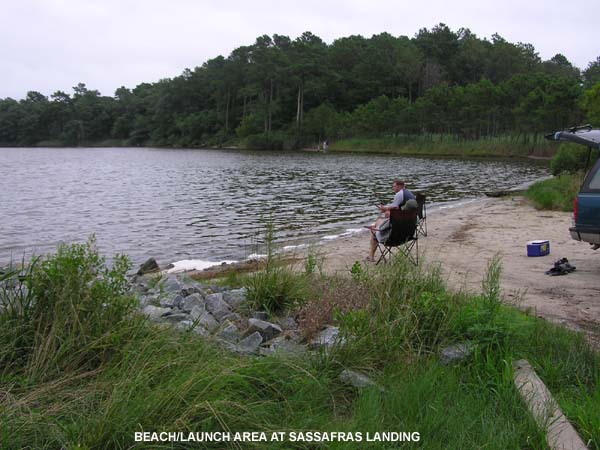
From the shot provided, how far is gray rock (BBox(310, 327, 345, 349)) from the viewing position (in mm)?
4179

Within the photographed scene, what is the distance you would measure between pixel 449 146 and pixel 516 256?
6329cm

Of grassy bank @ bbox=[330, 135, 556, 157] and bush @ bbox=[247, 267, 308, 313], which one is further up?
grassy bank @ bbox=[330, 135, 556, 157]

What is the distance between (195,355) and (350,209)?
16.2 m

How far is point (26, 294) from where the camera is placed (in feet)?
13.7

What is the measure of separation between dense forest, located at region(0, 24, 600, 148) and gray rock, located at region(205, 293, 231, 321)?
61.7 m

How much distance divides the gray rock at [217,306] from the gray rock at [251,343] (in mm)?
755

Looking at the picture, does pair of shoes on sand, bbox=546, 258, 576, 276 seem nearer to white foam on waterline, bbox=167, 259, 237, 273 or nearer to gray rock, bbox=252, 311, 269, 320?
gray rock, bbox=252, 311, 269, 320

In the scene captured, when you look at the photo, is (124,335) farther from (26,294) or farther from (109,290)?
(26,294)

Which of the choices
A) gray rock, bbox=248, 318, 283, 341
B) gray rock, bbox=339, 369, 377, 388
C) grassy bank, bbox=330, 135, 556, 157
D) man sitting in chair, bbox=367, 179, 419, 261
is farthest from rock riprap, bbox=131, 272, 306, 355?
grassy bank, bbox=330, 135, 556, 157

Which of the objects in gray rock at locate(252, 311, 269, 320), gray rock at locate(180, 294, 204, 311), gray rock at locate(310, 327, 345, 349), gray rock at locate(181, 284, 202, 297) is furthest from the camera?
gray rock at locate(181, 284, 202, 297)

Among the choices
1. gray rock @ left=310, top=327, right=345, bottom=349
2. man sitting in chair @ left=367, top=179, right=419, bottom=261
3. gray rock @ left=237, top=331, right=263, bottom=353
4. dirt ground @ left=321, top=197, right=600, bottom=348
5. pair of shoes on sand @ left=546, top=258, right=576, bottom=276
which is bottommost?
dirt ground @ left=321, top=197, right=600, bottom=348

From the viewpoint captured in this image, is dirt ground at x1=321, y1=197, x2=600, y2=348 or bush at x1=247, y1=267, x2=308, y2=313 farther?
dirt ground at x1=321, y1=197, x2=600, y2=348

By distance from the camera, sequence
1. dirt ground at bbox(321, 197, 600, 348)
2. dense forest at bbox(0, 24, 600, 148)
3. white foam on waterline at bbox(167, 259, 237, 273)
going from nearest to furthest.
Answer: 1. dirt ground at bbox(321, 197, 600, 348)
2. white foam on waterline at bbox(167, 259, 237, 273)
3. dense forest at bbox(0, 24, 600, 148)

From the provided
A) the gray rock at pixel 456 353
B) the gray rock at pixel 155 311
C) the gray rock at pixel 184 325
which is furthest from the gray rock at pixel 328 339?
the gray rock at pixel 155 311
